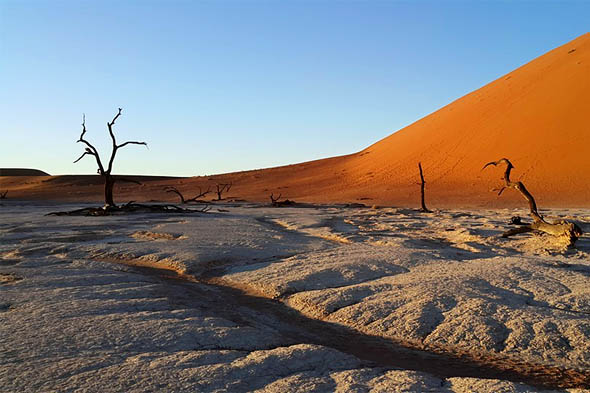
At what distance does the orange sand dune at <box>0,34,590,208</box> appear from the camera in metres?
21.7

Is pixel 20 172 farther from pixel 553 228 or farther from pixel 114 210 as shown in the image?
pixel 553 228

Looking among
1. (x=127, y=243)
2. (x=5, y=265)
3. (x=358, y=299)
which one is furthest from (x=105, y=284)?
(x=127, y=243)

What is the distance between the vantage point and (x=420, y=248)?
6551 mm

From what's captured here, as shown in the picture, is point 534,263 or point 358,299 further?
point 534,263

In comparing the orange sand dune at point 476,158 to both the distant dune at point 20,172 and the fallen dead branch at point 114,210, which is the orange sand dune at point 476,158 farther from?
the distant dune at point 20,172

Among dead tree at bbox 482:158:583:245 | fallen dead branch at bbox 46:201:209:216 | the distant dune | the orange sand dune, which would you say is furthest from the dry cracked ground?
the distant dune

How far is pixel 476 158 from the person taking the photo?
26875mm

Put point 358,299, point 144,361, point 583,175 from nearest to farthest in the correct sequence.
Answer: point 144,361 → point 358,299 → point 583,175

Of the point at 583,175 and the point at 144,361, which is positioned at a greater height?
the point at 583,175

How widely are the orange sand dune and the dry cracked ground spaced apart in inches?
538

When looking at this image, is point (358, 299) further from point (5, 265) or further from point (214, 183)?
point (214, 183)

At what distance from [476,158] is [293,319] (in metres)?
25.6

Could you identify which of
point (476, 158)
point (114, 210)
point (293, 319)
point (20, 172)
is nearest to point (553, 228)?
point (293, 319)

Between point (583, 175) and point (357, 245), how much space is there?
18613 mm
